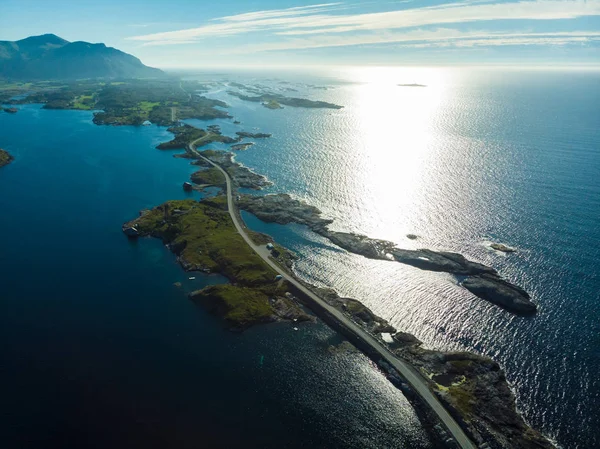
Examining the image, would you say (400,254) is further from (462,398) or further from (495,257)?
(462,398)

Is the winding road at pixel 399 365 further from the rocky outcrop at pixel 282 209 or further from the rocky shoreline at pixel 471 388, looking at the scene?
the rocky outcrop at pixel 282 209

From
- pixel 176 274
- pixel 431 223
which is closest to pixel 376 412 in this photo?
pixel 176 274

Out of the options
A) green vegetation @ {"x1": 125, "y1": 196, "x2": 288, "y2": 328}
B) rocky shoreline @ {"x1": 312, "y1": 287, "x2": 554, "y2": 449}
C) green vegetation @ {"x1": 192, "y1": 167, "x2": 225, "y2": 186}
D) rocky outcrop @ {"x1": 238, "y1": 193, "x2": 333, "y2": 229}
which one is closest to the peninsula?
rocky shoreline @ {"x1": 312, "y1": 287, "x2": 554, "y2": 449}

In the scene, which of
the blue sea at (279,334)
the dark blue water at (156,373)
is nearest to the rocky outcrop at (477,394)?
the blue sea at (279,334)

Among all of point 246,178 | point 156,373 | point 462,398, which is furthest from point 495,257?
point 246,178

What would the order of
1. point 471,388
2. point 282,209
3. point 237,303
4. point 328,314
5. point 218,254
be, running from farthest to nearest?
point 282,209, point 218,254, point 237,303, point 328,314, point 471,388

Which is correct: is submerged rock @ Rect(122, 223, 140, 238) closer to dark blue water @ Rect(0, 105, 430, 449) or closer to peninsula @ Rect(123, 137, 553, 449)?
peninsula @ Rect(123, 137, 553, 449)

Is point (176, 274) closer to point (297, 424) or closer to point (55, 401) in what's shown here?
point (55, 401)
